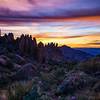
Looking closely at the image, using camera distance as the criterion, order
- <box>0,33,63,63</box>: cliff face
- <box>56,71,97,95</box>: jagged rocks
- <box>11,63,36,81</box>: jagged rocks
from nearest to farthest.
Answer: <box>56,71,97,95</box>: jagged rocks
<box>11,63,36,81</box>: jagged rocks
<box>0,33,63,63</box>: cliff face

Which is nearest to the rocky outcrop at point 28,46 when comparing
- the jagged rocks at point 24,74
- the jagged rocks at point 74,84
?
the jagged rocks at point 24,74

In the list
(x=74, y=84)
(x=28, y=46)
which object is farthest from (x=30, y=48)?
(x=74, y=84)

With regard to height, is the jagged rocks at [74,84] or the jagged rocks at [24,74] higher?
the jagged rocks at [74,84]

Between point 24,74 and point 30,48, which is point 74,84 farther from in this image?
point 30,48

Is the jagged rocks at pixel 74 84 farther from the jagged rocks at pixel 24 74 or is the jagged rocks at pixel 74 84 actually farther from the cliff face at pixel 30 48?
the cliff face at pixel 30 48

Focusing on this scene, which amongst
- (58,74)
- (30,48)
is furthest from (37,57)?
(58,74)

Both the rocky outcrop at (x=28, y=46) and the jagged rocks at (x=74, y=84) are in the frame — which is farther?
the rocky outcrop at (x=28, y=46)

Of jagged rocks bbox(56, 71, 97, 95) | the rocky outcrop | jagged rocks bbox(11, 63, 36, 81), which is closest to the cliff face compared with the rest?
the rocky outcrop

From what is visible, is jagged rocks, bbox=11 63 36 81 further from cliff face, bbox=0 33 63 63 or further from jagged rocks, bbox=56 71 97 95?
cliff face, bbox=0 33 63 63

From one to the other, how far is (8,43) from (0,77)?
39.5m

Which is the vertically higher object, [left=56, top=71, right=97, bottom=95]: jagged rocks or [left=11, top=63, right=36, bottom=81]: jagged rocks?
[left=56, top=71, right=97, bottom=95]: jagged rocks

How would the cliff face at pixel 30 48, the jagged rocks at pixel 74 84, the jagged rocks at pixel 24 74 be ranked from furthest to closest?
1. the cliff face at pixel 30 48
2. the jagged rocks at pixel 24 74
3. the jagged rocks at pixel 74 84

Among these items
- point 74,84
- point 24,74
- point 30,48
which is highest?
point 74,84

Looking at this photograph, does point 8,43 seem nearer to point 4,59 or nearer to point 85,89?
point 4,59
